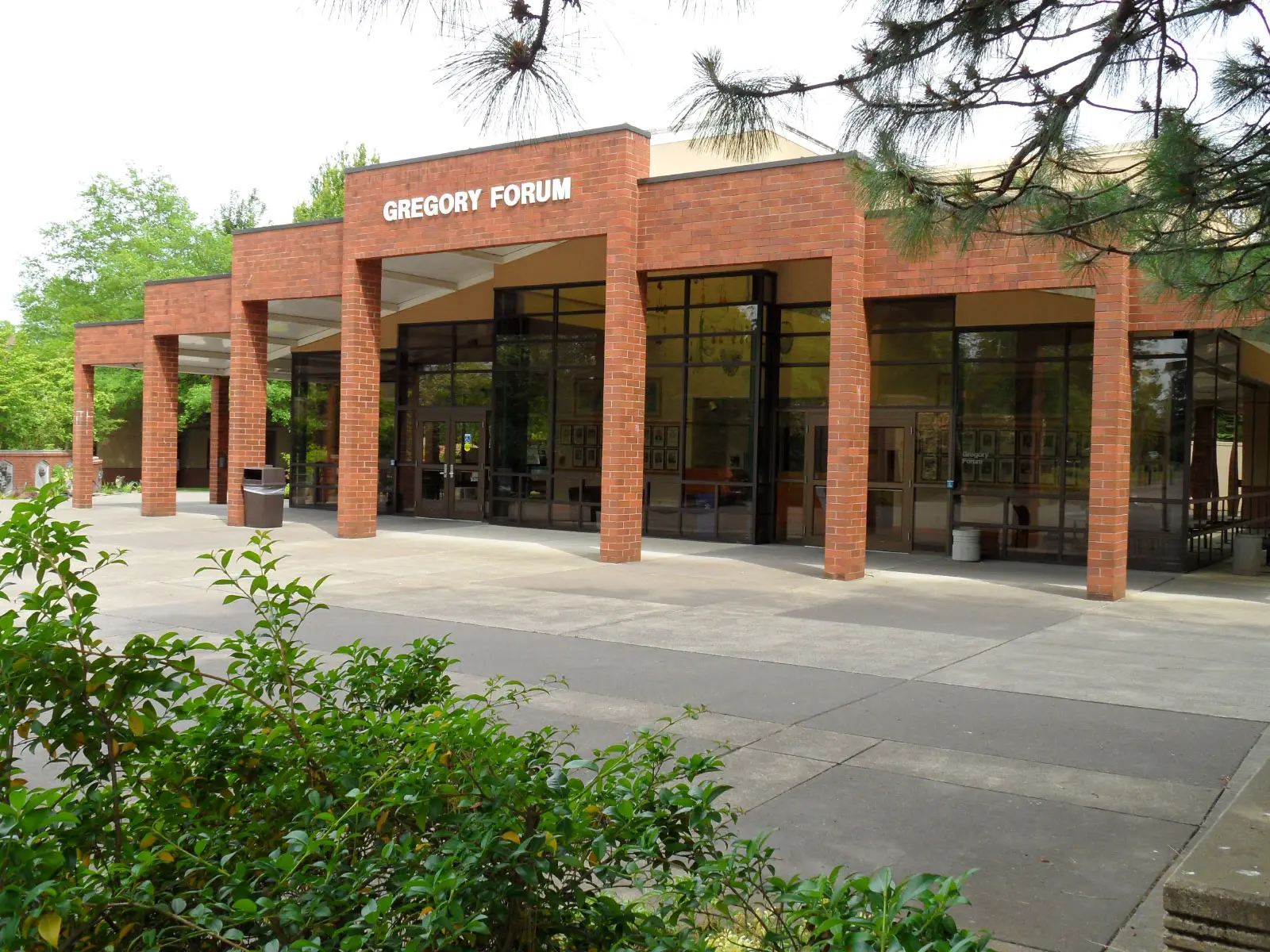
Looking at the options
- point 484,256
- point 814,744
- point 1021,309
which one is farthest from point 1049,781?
point 484,256

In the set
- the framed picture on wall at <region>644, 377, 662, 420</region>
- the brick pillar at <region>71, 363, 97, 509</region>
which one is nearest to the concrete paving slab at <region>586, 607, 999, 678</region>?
the framed picture on wall at <region>644, 377, 662, 420</region>

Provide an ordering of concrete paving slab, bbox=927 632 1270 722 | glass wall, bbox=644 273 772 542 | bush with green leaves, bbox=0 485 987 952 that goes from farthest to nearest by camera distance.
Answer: glass wall, bbox=644 273 772 542, concrete paving slab, bbox=927 632 1270 722, bush with green leaves, bbox=0 485 987 952

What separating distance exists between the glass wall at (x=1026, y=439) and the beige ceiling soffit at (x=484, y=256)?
9061mm

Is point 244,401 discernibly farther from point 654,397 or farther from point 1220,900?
point 1220,900

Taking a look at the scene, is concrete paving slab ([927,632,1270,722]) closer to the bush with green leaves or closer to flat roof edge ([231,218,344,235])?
the bush with green leaves

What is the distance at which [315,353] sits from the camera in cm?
2908

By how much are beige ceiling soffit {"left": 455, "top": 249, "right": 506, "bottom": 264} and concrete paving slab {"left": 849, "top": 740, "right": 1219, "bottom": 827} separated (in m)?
15.5

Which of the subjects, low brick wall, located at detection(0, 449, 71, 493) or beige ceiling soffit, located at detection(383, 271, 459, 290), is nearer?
beige ceiling soffit, located at detection(383, 271, 459, 290)

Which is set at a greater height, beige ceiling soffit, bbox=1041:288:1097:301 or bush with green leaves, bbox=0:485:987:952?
beige ceiling soffit, bbox=1041:288:1097:301

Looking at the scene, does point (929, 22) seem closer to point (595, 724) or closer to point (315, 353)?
point (595, 724)

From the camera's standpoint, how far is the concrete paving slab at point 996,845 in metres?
4.45

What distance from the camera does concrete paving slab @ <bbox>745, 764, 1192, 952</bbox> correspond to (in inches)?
175

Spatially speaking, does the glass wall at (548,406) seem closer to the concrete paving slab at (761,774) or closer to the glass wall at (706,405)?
the glass wall at (706,405)

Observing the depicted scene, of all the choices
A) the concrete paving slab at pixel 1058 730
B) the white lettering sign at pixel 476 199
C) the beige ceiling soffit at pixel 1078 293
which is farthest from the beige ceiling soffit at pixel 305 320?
the concrete paving slab at pixel 1058 730
